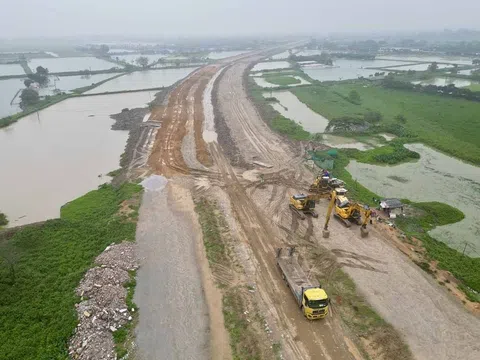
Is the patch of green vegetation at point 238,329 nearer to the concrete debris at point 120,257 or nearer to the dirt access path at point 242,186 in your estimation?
the dirt access path at point 242,186

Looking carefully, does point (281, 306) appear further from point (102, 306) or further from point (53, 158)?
point (53, 158)

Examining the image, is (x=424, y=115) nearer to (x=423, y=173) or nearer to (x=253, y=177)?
(x=423, y=173)

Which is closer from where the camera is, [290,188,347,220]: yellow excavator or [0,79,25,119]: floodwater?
[290,188,347,220]: yellow excavator

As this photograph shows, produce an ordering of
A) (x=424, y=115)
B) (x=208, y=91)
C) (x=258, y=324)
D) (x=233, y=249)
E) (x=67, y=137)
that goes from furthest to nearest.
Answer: (x=208, y=91) → (x=424, y=115) → (x=67, y=137) → (x=233, y=249) → (x=258, y=324)

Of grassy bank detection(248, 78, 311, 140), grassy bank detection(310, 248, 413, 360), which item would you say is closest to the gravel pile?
grassy bank detection(310, 248, 413, 360)

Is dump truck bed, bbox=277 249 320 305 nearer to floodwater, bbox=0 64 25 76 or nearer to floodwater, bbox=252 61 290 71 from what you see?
floodwater, bbox=252 61 290 71

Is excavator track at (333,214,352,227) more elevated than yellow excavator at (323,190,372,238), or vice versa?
yellow excavator at (323,190,372,238)

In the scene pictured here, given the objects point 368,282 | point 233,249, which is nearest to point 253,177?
point 233,249
